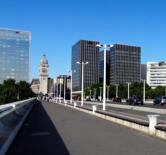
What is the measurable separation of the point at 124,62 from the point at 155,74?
63263mm

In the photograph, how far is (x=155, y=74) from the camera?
171625 mm

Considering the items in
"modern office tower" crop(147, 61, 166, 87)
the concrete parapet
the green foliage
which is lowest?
the concrete parapet

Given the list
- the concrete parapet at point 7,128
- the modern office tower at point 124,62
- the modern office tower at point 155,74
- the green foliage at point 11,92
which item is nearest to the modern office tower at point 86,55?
the modern office tower at point 124,62

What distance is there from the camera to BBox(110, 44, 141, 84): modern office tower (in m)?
108

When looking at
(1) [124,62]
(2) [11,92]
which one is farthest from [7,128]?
(2) [11,92]

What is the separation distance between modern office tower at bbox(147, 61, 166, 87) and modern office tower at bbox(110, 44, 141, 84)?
6508mm

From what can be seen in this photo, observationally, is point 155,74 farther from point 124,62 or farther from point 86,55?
point 86,55

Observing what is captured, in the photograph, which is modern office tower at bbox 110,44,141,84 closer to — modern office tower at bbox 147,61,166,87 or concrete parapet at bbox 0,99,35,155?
modern office tower at bbox 147,61,166,87

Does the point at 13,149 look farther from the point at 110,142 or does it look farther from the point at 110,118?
the point at 110,118

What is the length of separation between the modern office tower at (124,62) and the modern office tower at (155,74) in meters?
6.51

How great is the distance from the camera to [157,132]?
1619cm

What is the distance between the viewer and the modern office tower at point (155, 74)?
16188 centimetres

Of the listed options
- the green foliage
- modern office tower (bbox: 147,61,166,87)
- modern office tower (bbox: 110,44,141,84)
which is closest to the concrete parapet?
modern office tower (bbox: 110,44,141,84)

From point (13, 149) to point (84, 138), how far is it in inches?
157
